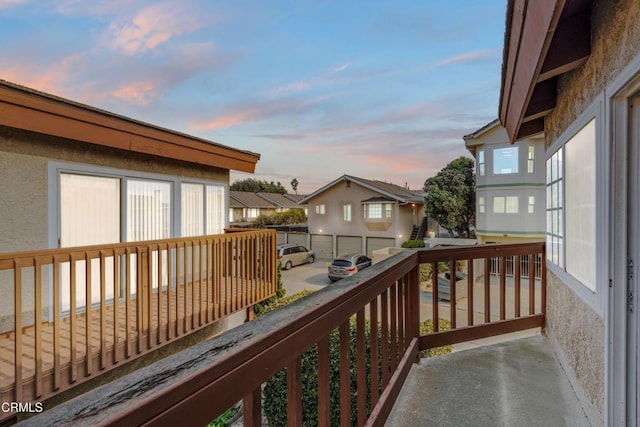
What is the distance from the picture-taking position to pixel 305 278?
15.4 metres

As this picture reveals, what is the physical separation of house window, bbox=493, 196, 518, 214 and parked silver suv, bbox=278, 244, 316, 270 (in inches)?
394

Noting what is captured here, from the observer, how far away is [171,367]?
69 cm

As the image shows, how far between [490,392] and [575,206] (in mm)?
1455

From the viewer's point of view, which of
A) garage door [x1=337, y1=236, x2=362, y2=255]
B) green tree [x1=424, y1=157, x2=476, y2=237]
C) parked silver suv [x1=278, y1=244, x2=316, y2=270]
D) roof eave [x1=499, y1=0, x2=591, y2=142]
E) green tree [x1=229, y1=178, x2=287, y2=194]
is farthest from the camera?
green tree [x1=229, y1=178, x2=287, y2=194]

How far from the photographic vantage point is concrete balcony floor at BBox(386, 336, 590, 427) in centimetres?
204

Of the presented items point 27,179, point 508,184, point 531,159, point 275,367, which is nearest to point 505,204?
point 508,184

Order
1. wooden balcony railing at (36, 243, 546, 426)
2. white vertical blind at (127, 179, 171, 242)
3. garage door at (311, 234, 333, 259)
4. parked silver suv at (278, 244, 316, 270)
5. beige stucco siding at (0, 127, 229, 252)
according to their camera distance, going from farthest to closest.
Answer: garage door at (311, 234, 333, 259), parked silver suv at (278, 244, 316, 270), white vertical blind at (127, 179, 171, 242), beige stucco siding at (0, 127, 229, 252), wooden balcony railing at (36, 243, 546, 426)

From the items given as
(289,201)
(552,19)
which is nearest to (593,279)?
(552,19)

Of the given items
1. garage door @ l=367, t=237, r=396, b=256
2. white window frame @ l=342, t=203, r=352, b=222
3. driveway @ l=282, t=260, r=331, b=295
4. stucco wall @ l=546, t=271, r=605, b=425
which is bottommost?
driveway @ l=282, t=260, r=331, b=295

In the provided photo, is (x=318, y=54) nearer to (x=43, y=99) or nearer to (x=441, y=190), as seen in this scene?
(x=43, y=99)

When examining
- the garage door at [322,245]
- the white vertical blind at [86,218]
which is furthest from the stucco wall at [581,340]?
the garage door at [322,245]

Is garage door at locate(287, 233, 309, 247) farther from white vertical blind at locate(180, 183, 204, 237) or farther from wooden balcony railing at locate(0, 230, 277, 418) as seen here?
wooden balcony railing at locate(0, 230, 277, 418)

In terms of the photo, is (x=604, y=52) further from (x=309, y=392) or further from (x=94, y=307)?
(x=94, y=307)

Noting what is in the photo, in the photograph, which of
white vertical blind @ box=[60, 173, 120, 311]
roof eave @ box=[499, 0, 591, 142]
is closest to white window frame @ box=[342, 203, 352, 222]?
white vertical blind @ box=[60, 173, 120, 311]
